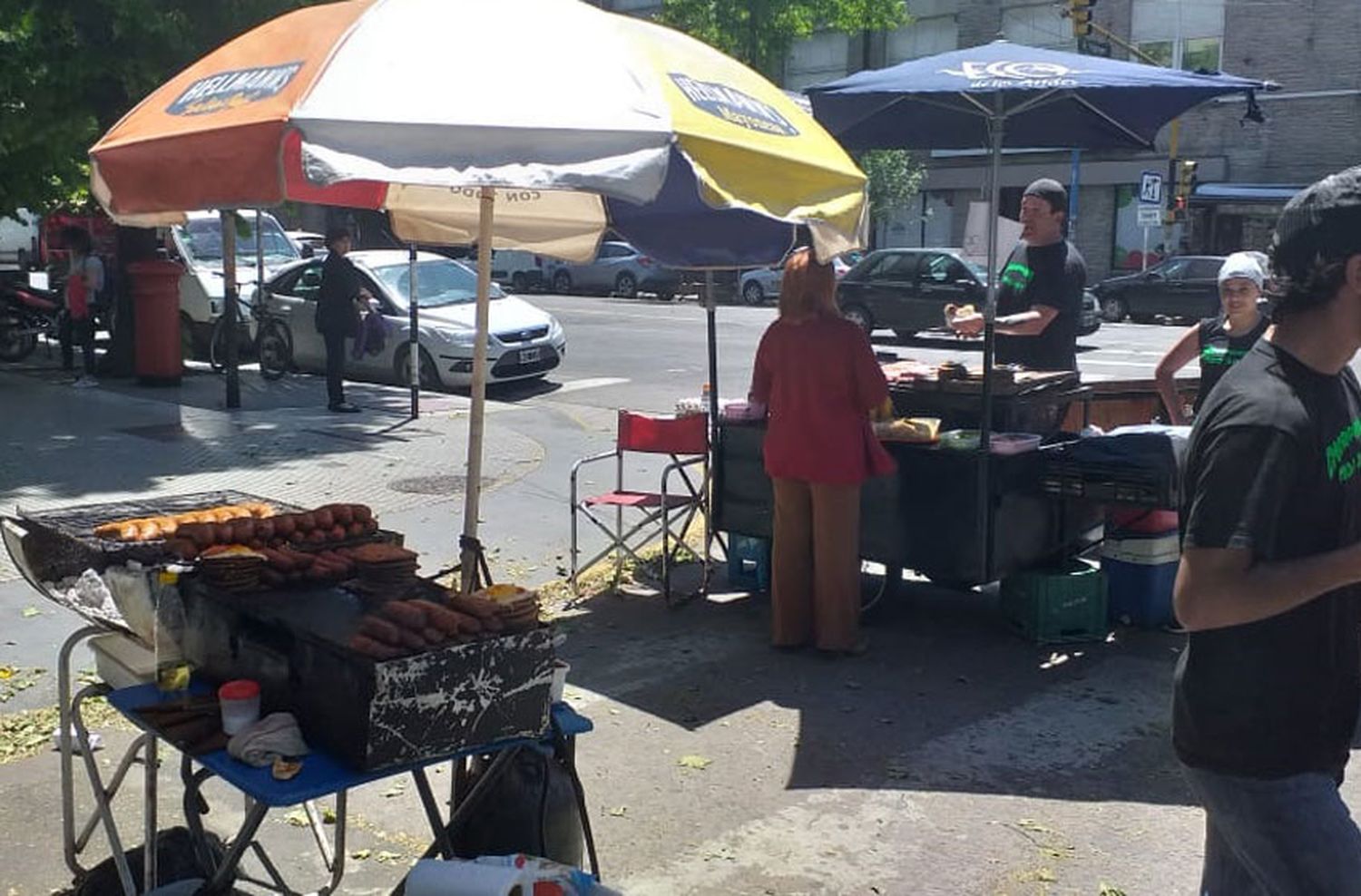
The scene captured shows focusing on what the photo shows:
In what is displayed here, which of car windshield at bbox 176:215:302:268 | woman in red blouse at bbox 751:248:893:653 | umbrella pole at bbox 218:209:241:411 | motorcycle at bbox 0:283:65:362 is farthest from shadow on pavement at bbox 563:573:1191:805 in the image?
car windshield at bbox 176:215:302:268

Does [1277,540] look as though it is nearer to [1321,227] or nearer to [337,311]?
[1321,227]

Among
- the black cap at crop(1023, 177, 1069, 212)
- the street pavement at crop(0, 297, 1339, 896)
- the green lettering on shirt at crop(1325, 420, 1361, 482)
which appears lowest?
the street pavement at crop(0, 297, 1339, 896)

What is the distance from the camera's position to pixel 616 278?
3512 cm

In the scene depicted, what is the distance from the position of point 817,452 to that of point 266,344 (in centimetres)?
1157

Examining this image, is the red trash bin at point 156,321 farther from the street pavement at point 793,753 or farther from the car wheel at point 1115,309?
the car wheel at point 1115,309

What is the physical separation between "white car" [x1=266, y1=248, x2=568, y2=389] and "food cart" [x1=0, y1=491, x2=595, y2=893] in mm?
11455

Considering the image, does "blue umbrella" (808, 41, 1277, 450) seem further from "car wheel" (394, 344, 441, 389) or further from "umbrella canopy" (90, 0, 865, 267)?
"car wheel" (394, 344, 441, 389)

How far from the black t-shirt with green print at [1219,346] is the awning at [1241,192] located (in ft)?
96.5

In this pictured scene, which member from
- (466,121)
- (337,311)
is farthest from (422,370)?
(466,121)

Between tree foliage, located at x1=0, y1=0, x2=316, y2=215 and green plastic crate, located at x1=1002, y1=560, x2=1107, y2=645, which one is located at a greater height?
tree foliage, located at x1=0, y1=0, x2=316, y2=215

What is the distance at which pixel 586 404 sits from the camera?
15.0 meters

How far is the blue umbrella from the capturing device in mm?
6340

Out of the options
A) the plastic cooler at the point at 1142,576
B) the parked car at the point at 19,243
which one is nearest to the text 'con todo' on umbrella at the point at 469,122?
the plastic cooler at the point at 1142,576

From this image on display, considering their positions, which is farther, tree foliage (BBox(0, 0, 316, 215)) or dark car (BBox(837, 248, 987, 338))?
dark car (BBox(837, 248, 987, 338))
